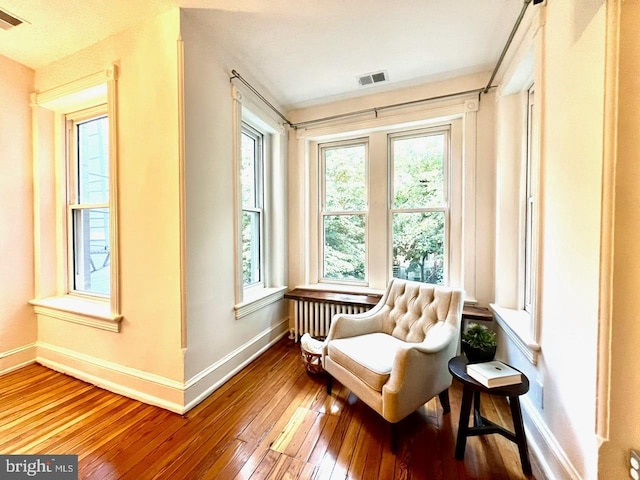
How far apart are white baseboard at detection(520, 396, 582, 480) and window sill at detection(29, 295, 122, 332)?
280cm

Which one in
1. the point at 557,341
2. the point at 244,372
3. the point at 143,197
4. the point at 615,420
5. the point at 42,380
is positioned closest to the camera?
the point at 615,420

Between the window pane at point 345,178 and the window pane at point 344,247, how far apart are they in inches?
6.0

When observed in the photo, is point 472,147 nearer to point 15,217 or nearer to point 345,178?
point 345,178

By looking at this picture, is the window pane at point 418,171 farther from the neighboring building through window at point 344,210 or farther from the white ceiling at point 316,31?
the white ceiling at point 316,31

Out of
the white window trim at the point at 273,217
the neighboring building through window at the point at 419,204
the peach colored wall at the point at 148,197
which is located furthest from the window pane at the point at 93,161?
the neighboring building through window at the point at 419,204

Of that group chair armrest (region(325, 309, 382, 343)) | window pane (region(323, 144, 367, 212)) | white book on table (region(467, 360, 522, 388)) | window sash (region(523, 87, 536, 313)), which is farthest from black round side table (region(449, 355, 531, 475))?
window pane (region(323, 144, 367, 212))

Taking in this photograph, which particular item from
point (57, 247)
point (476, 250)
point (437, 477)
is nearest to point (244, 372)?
point (437, 477)

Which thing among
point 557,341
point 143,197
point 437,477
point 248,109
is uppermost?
point 248,109

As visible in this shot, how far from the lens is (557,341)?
129 centimetres

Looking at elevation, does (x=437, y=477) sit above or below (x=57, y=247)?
below

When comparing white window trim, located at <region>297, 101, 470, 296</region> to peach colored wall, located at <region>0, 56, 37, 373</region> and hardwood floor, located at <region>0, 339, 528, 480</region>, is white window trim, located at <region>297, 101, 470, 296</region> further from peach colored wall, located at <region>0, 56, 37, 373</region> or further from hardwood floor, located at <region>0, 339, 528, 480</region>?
peach colored wall, located at <region>0, 56, 37, 373</region>

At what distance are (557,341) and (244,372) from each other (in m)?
2.22

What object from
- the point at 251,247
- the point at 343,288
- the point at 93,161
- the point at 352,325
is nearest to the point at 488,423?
the point at 352,325

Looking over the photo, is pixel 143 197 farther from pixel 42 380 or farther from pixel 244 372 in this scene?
pixel 42 380
